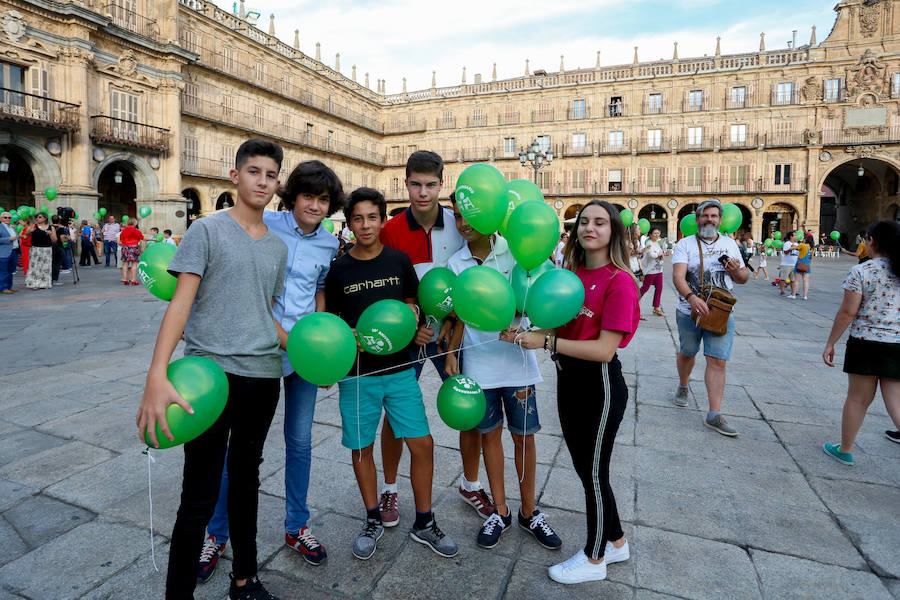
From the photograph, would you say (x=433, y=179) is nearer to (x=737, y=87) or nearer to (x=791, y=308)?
(x=791, y=308)

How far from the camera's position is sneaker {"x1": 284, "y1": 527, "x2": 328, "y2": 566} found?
2.04m

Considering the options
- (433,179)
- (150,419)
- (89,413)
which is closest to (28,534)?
(150,419)

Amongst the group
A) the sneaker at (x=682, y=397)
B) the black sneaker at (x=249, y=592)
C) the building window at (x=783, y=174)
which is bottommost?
the black sneaker at (x=249, y=592)

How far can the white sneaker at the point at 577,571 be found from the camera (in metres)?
1.96

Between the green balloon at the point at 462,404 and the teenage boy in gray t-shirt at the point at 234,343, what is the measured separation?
71cm

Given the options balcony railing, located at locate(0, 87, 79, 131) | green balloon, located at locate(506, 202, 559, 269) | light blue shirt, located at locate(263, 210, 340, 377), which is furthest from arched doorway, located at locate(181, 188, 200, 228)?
green balloon, located at locate(506, 202, 559, 269)

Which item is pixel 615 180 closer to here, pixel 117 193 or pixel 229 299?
pixel 117 193

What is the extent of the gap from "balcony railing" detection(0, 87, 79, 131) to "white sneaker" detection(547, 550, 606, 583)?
19570mm

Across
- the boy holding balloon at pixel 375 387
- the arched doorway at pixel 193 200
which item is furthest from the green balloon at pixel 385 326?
the arched doorway at pixel 193 200

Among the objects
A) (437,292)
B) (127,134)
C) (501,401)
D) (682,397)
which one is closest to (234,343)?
(437,292)

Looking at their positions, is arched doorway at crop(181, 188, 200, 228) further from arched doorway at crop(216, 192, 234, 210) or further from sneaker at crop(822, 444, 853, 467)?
sneaker at crop(822, 444, 853, 467)

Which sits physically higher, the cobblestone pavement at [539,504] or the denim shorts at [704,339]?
the denim shorts at [704,339]

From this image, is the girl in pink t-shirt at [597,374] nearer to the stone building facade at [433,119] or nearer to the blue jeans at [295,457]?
the blue jeans at [295,457]

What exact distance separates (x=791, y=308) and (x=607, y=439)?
30.5ft
